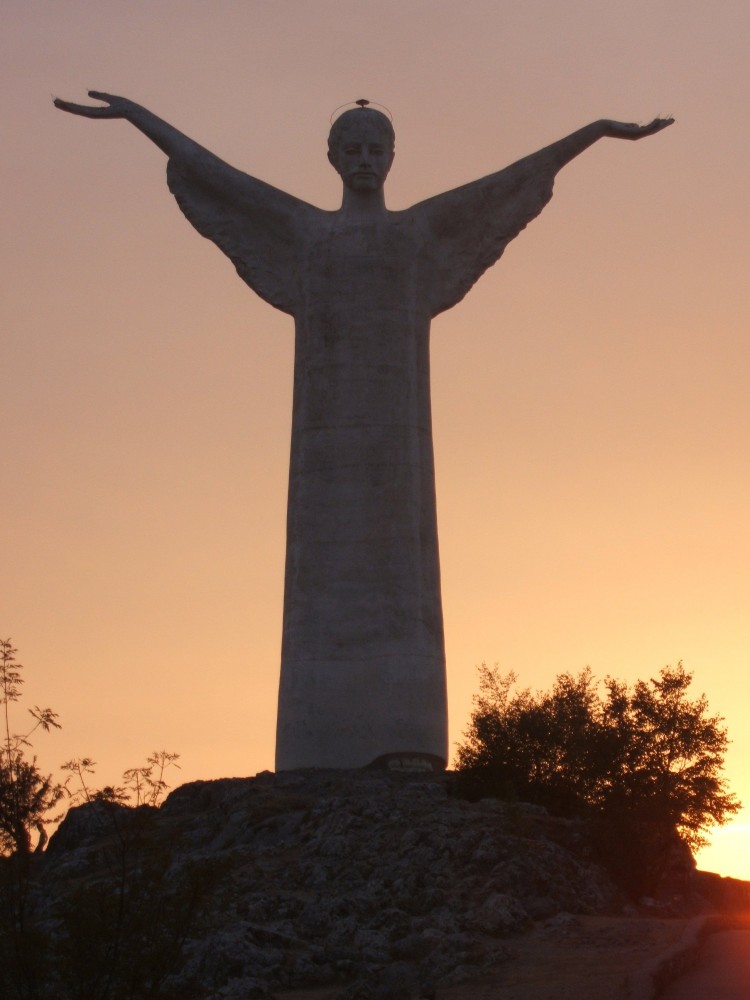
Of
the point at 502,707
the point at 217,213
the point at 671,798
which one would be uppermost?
the point at 217,213

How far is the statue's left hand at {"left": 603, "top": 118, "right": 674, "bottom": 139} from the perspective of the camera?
32.8 meters

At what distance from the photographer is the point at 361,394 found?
32.0 meters

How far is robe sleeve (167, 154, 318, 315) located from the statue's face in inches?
38.6

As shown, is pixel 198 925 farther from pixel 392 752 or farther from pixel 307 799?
pixel 392 752

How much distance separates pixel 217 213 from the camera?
34.0m

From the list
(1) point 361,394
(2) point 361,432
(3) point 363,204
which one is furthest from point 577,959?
(3) point 363,204

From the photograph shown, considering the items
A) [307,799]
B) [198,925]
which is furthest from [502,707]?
[198,925]

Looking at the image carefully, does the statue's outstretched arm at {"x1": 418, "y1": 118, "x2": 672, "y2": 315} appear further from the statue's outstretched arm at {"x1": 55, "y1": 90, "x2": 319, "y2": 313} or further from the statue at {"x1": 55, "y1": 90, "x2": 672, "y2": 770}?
the statue's outstretched arm at {"x1": 55, "y1": 90, "x2": 319, "y2": 313}

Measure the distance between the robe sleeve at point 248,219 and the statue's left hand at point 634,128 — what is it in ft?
16.7

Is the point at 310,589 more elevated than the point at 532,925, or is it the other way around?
the point at 310,589

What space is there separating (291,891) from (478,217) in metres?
13.4

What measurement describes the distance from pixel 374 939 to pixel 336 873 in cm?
268

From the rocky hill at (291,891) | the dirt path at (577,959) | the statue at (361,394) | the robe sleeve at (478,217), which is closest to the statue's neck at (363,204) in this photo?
the statue at (361,394)

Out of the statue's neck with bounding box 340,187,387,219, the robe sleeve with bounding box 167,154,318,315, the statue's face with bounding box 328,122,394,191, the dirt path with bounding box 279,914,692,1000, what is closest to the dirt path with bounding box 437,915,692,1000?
the dirt path with bounding box 279,914,692,1000
